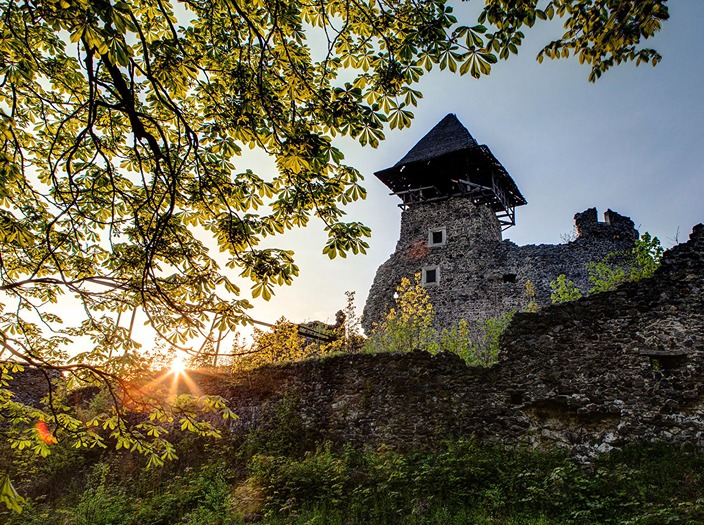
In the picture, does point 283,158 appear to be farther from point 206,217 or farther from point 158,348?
point 158,348

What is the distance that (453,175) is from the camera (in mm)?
22250

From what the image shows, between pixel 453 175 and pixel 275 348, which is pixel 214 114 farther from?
pixel 453 175

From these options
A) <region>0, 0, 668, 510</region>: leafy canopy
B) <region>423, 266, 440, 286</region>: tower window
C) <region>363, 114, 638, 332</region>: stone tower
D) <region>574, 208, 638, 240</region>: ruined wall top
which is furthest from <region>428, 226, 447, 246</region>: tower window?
<region>0, 0, 668, 510</region>: leafy canopy

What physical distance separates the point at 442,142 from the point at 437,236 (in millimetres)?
5516

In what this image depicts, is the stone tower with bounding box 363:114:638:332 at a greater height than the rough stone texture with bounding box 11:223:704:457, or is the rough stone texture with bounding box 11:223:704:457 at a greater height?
the stone tower with bounding box 363:114:638:332

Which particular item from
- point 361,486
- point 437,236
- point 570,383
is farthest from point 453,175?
point 361,486

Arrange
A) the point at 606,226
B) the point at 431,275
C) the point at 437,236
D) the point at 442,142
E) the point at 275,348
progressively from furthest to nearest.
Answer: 1. the point at 442,142
2. the point at 437,236
3. the point at 431,275
4. the point at 606,226
5. the point at 275,348

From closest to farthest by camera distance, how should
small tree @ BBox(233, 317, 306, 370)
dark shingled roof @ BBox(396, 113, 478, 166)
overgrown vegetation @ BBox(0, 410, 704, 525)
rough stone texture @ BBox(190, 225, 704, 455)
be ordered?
overgrown vegetation @ BBox(0, 410, 704, 525), rough stone texture @ BBox(190, 225, 704, 455), small tree @ BBox(233, 317, 306, 370), dark shingled roof @ BBox(396, 113, 478, 166)

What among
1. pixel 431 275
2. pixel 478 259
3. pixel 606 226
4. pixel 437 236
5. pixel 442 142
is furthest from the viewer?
pixel 442 142

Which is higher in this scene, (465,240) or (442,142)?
(442,142)

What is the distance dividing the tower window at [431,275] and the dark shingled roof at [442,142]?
5675 mm

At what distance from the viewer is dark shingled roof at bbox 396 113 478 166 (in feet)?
72.1

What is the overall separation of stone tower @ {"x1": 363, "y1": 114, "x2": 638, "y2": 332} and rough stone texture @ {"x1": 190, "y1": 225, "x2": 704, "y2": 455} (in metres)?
9.69

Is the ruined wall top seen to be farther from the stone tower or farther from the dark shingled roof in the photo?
the dark shingled roof
